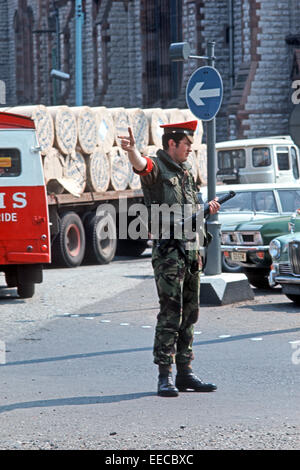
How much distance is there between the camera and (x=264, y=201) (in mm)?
16094

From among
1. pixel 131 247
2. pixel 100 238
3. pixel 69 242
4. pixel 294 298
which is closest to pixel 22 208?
pixel 294 298

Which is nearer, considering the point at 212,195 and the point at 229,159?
the point at 212,195

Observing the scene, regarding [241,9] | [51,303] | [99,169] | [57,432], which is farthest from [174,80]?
[57,432]

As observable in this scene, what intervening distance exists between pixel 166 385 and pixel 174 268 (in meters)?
0.79

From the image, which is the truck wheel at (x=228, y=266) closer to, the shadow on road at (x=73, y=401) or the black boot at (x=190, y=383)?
the black boot at (x=190, y=383)

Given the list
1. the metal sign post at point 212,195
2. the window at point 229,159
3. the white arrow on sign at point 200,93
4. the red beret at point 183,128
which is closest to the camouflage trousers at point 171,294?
the red beret at point 183,128

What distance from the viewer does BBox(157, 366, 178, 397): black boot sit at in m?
6.98

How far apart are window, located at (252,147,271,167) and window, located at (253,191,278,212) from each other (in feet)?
21.3

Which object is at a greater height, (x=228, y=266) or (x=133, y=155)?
(x=133, y=155)

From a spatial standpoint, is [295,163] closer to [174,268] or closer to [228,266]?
[228,266]

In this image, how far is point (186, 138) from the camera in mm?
7152

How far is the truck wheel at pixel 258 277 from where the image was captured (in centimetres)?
1425

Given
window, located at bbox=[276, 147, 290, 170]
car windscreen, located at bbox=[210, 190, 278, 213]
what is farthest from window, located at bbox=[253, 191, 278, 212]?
window, located at bbox=[276, 147, 290, 170]

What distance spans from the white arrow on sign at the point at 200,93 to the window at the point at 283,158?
9997 mm
